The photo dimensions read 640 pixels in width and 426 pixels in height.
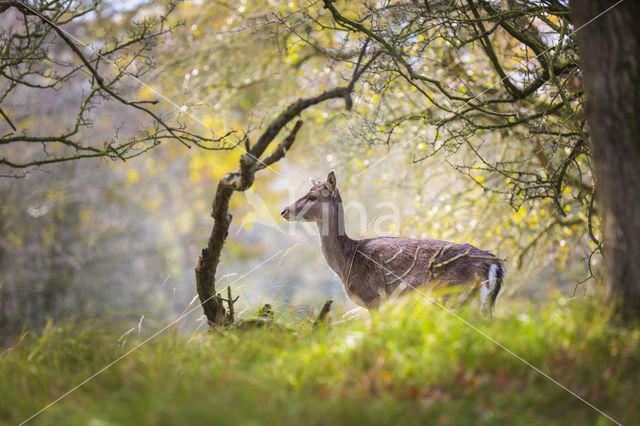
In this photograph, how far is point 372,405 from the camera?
2.71 meters

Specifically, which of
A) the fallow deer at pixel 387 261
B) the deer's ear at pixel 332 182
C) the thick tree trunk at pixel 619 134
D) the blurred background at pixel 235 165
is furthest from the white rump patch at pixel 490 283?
the deer's ear at pixel 332 182

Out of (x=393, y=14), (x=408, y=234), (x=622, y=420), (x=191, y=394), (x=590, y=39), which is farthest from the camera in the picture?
(x=408, y=234)

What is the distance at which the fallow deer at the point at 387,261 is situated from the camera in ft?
17.4

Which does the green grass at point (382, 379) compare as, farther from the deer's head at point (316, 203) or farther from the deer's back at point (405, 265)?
the deer's head at point (316, 203)

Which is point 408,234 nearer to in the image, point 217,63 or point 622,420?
point 217,63

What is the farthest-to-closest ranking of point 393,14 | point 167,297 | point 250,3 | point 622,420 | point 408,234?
point 167,297
point 250,3
point 408,234
point 393,14
point 622,420

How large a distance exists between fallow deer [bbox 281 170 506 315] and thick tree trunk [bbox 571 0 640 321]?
4.16 ft

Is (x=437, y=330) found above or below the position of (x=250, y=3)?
below

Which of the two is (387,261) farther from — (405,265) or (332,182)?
(332,182)

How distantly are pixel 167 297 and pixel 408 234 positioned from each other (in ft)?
48.4

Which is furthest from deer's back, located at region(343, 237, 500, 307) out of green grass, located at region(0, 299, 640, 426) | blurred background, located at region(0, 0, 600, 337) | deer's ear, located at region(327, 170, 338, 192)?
green grass, located at region(0, 299, 640, 426)

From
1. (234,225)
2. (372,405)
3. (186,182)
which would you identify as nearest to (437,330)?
(372,405)

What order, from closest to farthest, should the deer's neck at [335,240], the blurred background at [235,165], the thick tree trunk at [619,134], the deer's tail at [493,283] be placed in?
the thick tree trunk at [619,134], the deer's tail at [493,283], the blurred background at [235,165], the deer's neck at [335,240]

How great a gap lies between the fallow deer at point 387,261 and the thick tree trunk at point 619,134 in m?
1.27
